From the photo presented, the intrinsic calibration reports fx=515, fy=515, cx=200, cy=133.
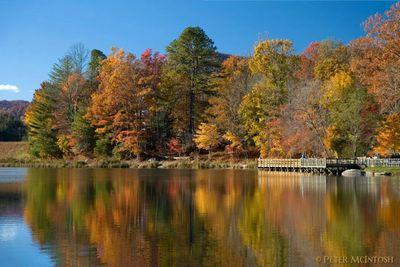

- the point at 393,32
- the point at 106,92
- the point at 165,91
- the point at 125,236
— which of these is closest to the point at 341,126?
the point at 393,32

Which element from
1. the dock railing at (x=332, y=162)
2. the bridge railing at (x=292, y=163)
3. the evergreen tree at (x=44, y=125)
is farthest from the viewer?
the evergreen tree at (x=44, y=125)

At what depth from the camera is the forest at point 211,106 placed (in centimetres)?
5228

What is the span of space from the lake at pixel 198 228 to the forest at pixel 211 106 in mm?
22839

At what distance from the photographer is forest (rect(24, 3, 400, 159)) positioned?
5228cm

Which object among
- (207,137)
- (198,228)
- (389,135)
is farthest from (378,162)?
(198,228)

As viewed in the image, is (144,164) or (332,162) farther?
(144,164)

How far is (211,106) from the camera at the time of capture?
2781 inches

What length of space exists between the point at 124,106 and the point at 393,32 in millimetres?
41249

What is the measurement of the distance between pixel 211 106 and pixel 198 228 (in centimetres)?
5313

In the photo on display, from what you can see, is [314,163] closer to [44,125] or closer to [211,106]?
[211,106]

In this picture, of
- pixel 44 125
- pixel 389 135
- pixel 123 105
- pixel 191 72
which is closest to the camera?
pixel 389 135

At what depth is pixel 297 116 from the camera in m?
52.8

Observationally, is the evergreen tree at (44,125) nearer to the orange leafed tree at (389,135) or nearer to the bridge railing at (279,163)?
the bridge railing at (279,163)

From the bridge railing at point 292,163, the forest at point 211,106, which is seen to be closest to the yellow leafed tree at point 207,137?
the forest at point 211,106
